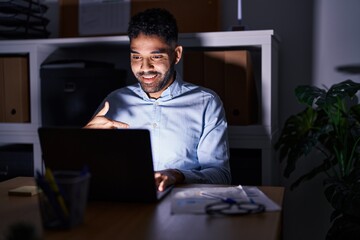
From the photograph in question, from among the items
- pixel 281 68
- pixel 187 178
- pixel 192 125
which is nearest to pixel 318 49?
pixel 281 68

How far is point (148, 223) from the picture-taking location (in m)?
0.92

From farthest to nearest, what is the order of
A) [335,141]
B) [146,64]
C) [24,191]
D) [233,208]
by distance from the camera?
[335,141], [146,64], [24,191], [233,208]

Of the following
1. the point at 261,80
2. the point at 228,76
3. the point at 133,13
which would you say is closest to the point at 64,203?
the point at 228,76

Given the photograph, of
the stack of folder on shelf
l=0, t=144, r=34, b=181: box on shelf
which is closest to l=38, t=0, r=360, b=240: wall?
the stack of folder on shelf

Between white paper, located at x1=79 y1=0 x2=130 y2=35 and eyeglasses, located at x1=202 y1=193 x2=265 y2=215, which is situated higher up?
white paper, located at x1=79 y1=0 x2=130 y2=35

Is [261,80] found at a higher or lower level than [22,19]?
lower

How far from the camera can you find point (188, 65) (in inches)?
83.4

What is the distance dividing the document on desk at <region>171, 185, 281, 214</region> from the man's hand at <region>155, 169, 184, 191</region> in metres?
0.03

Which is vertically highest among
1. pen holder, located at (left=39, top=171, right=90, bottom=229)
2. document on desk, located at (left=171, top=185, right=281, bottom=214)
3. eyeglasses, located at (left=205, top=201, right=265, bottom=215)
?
pen holder, located at (left=39, top=171, right=90, bottom=229)

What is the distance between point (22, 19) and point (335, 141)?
5.17 ft

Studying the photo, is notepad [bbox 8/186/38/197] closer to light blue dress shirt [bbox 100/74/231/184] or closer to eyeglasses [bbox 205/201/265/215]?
eyeglasses [bbox 205/201/265/215]

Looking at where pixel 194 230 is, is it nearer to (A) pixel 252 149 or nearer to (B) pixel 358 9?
(A) pixel 252 149

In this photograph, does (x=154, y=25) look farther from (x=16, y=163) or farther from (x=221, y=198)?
(x=16, y=163)

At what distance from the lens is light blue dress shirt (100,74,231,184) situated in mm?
1684
